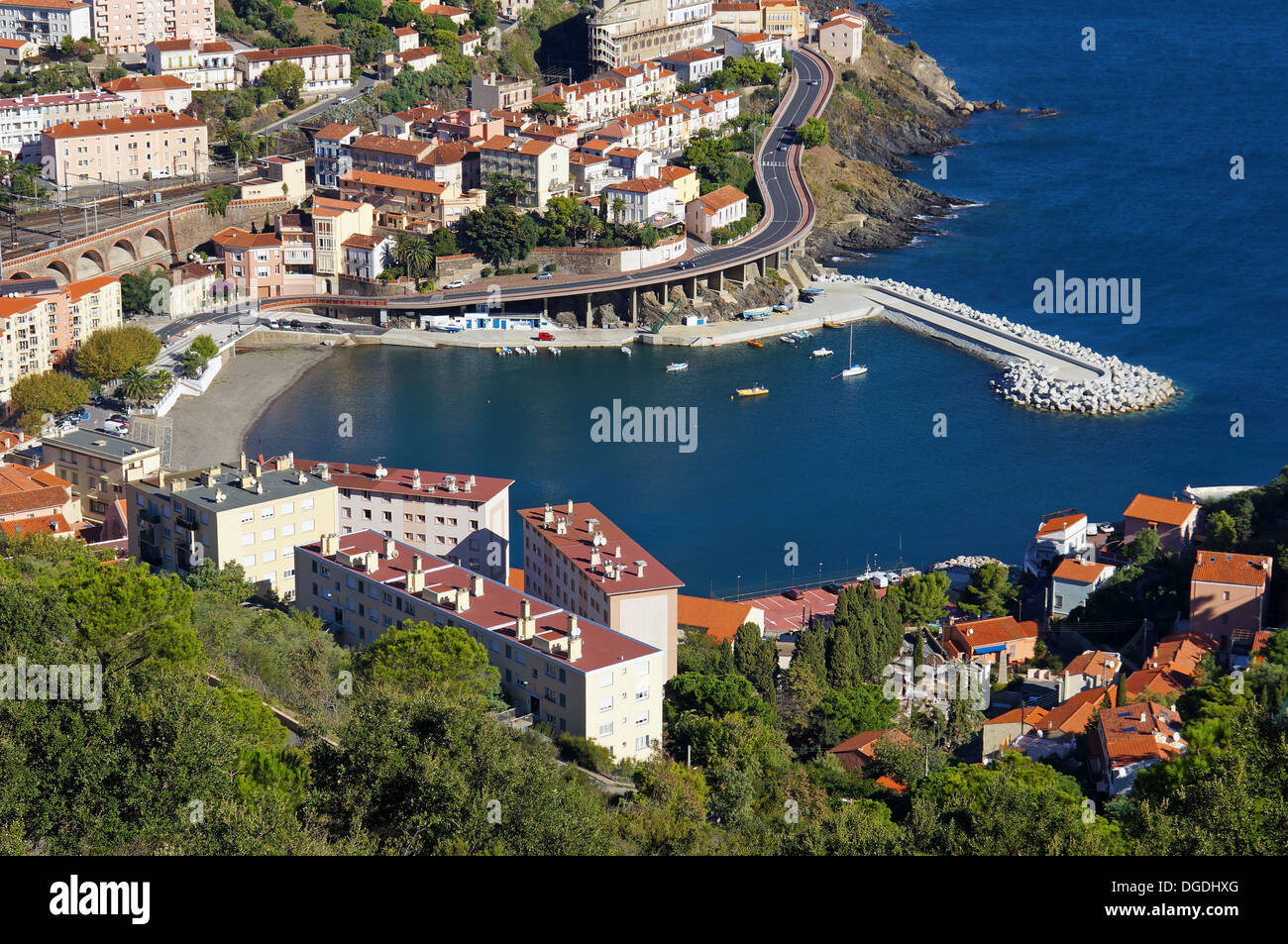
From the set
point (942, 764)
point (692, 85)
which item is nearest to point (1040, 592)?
point (942, 764)

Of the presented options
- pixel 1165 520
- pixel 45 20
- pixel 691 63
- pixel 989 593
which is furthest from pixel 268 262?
pixel 1165 520

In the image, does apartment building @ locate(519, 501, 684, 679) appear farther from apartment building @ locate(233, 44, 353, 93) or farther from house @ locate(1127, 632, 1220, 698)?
apartment building @ locate(233, 44, 353, 93)

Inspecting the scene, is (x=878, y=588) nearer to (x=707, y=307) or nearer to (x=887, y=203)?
(x=707, y=307)

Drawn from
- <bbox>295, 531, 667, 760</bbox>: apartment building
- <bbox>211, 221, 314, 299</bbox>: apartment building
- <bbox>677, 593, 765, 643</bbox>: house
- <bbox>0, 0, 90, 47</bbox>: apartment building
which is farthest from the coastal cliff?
<bbox>295, 531, 667, 760</bbox>: apartment building

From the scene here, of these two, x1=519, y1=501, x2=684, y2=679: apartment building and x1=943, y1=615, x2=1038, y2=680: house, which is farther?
x1=943, y1=615, x2=1038, y2=680: house

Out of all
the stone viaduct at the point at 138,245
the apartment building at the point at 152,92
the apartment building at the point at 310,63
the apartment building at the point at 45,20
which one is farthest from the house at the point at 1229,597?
the apartment building at the point at 45,20

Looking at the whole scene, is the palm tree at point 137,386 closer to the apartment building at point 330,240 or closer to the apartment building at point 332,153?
the apartment building at point 330,240
